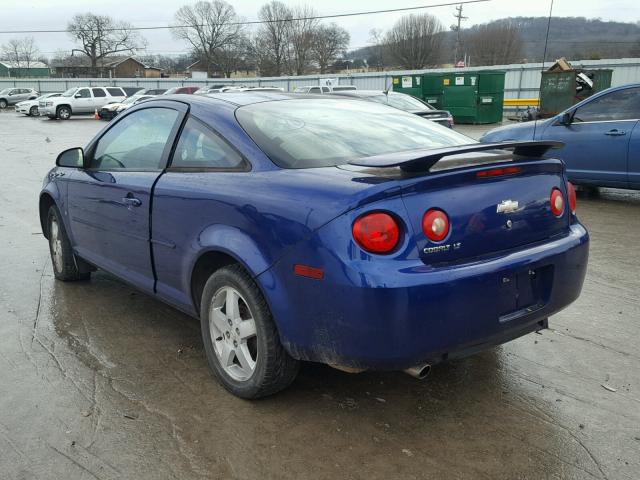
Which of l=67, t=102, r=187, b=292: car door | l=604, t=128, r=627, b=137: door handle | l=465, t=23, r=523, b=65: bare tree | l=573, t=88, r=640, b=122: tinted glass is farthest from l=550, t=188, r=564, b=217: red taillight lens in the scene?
l=465, t=23, r=523, b=65: bare tree

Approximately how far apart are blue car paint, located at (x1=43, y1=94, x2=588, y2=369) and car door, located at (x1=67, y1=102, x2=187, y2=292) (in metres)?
0.55

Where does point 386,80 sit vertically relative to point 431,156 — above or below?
below

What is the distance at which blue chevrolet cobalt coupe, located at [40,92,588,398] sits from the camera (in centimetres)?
257

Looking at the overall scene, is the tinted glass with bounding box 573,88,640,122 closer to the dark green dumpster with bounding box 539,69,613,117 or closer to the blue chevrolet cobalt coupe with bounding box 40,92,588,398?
the blue chevrolet cobalt coupe with bounding box 40,92,588,398

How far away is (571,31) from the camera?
51938mm

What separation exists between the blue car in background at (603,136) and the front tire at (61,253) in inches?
253

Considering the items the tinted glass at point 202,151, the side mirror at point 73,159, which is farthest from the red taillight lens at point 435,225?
the side mirror at point 73,159

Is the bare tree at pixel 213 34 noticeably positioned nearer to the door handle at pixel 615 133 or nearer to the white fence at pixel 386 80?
the white fence at pixel 386 80

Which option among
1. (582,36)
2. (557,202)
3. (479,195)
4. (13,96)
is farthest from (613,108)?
(582,36)

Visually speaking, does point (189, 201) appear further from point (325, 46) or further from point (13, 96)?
point (325, 46)

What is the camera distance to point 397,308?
2.51m

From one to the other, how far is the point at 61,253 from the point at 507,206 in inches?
155

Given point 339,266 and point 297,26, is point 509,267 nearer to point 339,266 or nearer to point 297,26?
point 339,266

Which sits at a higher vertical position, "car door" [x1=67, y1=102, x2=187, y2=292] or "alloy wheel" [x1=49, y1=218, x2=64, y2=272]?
"car door" [x1=67, y1=102, x2=187, y2=292]
